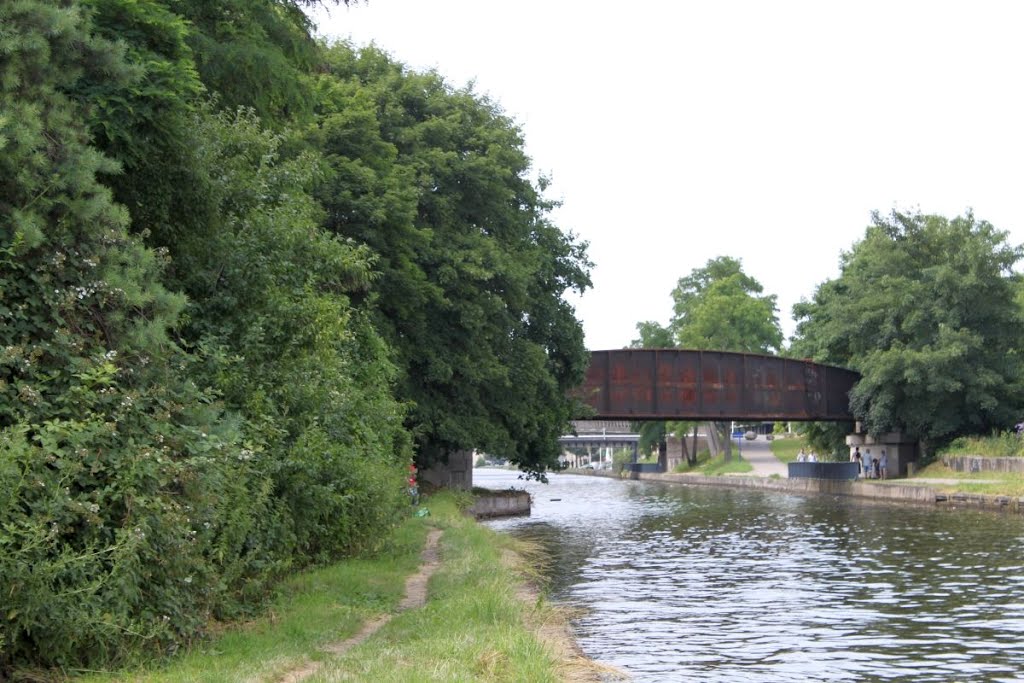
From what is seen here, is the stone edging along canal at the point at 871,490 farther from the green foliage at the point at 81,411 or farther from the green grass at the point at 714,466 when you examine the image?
the green foliage at the point at 81,411

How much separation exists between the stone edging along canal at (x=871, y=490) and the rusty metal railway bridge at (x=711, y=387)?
427cm

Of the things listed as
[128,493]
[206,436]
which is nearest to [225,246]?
[206,436]

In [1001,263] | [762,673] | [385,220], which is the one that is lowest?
[762,673]

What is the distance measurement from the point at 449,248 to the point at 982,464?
2753cm

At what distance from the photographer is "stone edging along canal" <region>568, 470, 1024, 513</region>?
132ft

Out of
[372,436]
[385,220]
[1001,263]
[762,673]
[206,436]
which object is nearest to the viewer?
[206,436]

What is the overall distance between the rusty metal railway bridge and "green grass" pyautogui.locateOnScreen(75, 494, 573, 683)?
40.5m

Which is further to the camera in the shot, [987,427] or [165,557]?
[987,427]

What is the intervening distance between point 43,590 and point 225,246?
7.86m

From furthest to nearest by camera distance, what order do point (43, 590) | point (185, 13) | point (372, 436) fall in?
1. point (372, 436)
2. point (185, 13)
3. point (43, 590)

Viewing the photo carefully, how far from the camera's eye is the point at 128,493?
403 inches

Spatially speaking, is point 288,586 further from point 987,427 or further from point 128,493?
point 987,427

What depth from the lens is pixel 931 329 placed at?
5662cm

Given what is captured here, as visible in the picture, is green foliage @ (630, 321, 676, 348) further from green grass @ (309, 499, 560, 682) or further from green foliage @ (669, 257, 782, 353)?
green grass @ (309, 499, 560, 682)
